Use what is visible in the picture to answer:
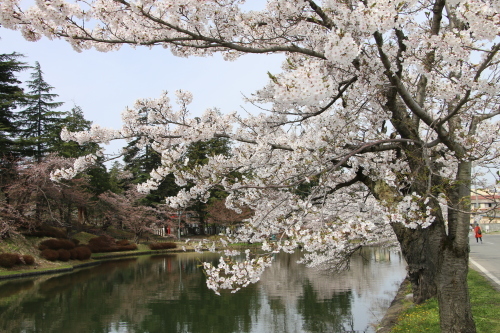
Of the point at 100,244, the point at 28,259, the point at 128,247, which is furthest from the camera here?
the point at 128,247

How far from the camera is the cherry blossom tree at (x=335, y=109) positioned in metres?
3.45

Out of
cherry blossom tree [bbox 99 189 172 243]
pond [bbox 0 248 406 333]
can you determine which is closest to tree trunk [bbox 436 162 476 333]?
pond [bbox 0 248 406 333]

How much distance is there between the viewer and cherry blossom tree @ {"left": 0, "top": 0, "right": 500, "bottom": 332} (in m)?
3.45

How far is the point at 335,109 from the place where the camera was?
4758mm

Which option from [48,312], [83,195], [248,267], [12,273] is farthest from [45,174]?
[248,267]

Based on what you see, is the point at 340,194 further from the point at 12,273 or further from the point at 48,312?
the point at 12,273

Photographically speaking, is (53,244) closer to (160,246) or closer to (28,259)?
(28,259)

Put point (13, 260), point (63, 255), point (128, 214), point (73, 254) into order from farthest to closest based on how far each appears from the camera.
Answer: point (128, 214) < point (73, 254) < point (63, 255) < point (13, 260)

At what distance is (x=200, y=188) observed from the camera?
500 centimetres

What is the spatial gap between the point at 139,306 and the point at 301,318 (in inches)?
193

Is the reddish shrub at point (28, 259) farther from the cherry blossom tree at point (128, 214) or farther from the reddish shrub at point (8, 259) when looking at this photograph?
the cherry blossom tree at point (128, 214)

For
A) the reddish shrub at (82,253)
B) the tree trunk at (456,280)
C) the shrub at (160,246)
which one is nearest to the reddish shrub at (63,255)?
the reddish shrub at (82,253)

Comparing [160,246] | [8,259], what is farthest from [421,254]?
[160,246]

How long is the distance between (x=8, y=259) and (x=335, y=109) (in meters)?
16.9
